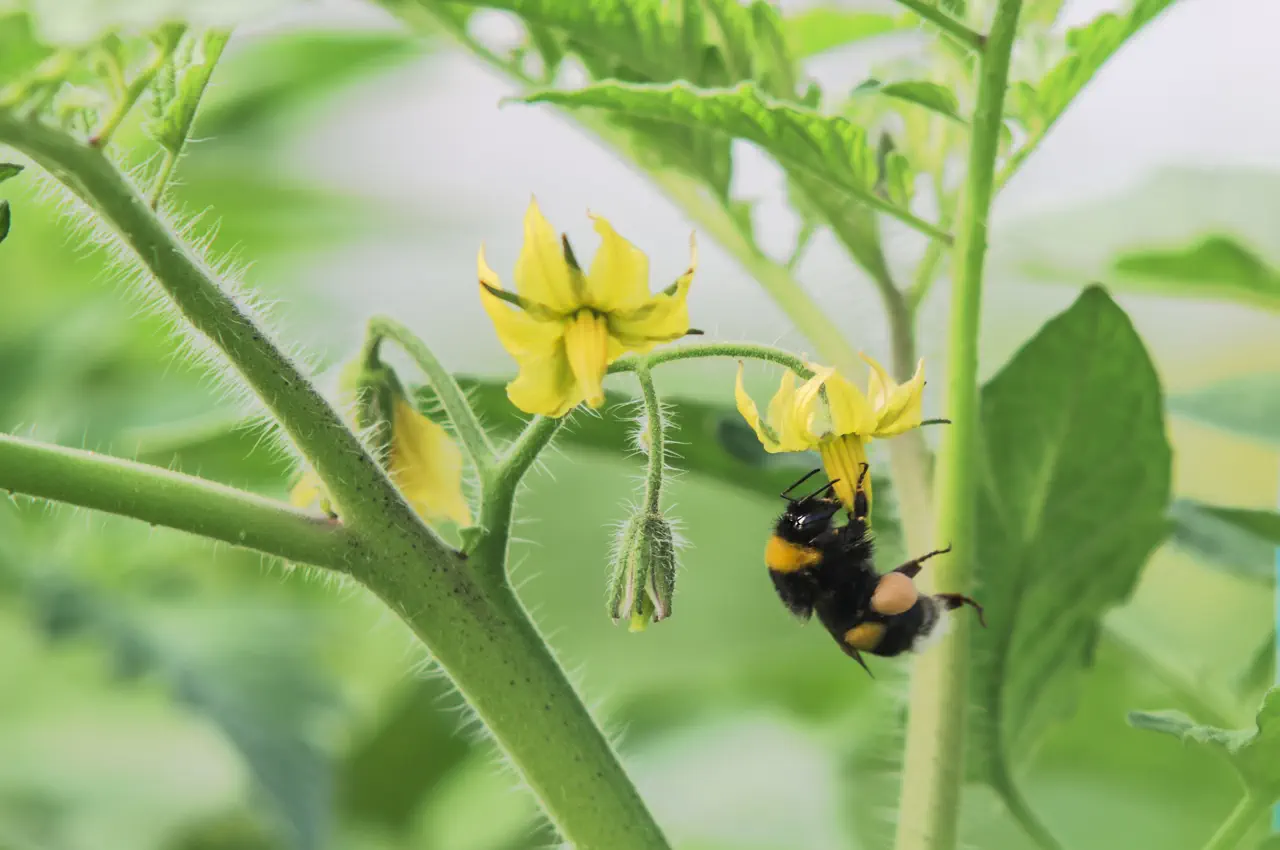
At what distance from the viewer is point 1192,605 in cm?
156

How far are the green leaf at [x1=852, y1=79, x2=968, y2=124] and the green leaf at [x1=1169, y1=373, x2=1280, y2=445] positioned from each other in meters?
0.37

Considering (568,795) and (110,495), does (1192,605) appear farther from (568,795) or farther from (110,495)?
(110,495)

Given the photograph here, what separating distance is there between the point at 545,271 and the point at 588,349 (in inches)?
1.3

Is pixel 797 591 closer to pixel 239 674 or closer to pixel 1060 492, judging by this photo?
pixel 1060 492

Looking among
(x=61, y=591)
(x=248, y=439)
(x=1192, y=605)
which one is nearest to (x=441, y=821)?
(x=61, y=591)

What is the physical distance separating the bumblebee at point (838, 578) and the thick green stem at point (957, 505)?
0.02 meters

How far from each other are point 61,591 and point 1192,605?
1.19 m

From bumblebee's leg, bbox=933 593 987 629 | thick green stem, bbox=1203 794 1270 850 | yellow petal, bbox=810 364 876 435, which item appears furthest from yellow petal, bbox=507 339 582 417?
thick green stem, bbox=1203 794 1270 850

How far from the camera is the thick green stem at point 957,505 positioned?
0.59 metres

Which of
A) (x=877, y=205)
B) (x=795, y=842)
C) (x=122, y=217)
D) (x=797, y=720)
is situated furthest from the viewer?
(x=797, y=720)

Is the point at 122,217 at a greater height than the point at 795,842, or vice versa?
the point at 122,217

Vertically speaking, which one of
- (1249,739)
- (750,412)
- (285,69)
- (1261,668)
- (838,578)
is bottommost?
(1261,668)

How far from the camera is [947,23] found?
0.56 m

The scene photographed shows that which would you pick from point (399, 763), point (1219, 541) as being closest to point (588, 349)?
point (1219, 541)
